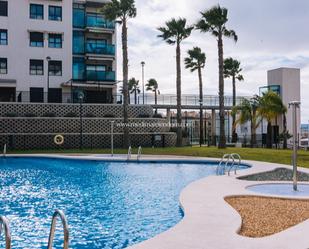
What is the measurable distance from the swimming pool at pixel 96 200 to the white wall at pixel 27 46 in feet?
62.5

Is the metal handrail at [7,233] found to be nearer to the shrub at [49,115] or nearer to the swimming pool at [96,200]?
the swimming pool at [96,200]

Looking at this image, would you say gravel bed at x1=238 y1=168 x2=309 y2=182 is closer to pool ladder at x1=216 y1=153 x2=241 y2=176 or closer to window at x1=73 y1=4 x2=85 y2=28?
pool ladder at x1=216 y1=153 x2=241 y2=176

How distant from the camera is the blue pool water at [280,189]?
11.8 meters

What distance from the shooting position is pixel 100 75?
41438 millimetres

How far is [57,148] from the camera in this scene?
35031 millimetres

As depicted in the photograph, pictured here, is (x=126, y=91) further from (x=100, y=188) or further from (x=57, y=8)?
(x=100, y=188)

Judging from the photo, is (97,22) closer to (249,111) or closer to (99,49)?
(99,49)

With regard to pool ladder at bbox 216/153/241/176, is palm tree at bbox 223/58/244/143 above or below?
above

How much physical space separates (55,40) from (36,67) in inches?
131

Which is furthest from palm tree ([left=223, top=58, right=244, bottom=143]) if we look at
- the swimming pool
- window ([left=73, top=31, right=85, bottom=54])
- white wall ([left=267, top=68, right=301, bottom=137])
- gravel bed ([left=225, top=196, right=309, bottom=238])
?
gravel bed ([left=225, top=196, right=309, bottom=238])

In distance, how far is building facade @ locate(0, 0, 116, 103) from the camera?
3919cm

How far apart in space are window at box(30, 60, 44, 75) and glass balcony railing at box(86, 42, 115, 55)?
482 centimetres

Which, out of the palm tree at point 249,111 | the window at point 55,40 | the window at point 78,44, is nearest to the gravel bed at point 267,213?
the palm tree at point 249,111

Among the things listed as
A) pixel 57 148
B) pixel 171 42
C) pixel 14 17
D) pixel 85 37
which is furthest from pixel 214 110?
pixel 14 17
